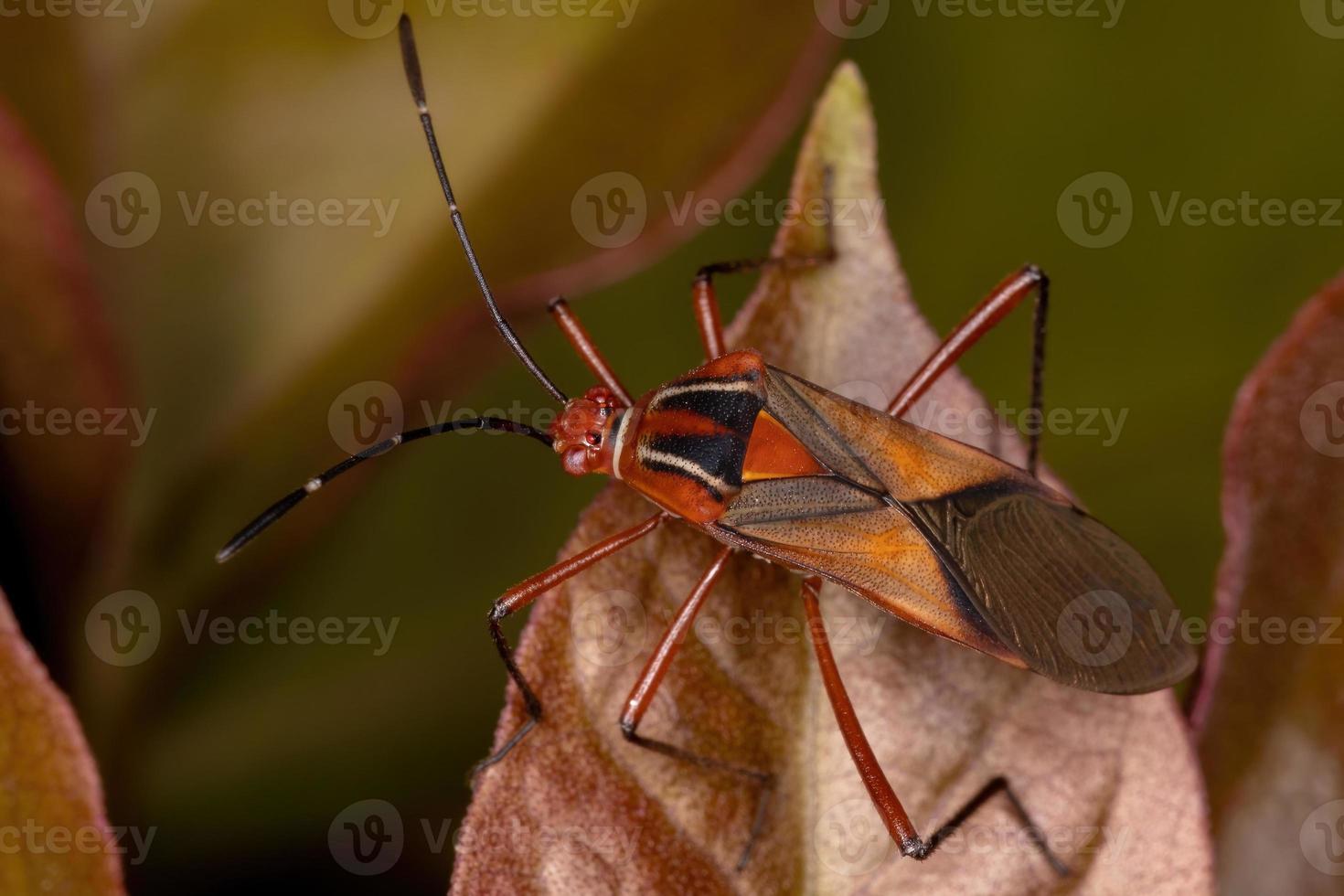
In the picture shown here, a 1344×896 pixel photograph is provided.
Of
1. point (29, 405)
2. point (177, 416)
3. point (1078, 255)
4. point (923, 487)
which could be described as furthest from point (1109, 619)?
point (29, 405)

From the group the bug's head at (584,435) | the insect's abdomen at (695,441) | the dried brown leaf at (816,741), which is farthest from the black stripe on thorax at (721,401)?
the dried brown leaf at (816,741)

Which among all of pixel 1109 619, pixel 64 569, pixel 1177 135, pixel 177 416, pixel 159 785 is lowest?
pixel 159 785

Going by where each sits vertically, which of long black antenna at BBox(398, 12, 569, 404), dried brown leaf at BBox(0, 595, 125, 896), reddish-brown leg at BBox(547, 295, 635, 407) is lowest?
dried brown leaf at BBox(0, 595, 125, 896)

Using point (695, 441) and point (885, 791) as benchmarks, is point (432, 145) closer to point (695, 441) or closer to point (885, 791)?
point (695, 441)

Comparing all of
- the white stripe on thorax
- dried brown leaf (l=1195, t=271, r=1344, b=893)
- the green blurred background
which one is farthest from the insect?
dried brown leaf (l=1195, t=271, r=1344, b=893)

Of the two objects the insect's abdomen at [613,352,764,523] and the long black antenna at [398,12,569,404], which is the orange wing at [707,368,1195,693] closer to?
the insect's abdomen at [613,352,764,523]

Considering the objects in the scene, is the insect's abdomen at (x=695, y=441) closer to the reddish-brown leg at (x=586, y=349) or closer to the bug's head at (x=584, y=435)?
the bug's head at (x=584, y=435)

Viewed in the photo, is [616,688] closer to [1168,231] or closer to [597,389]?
[597,389]
